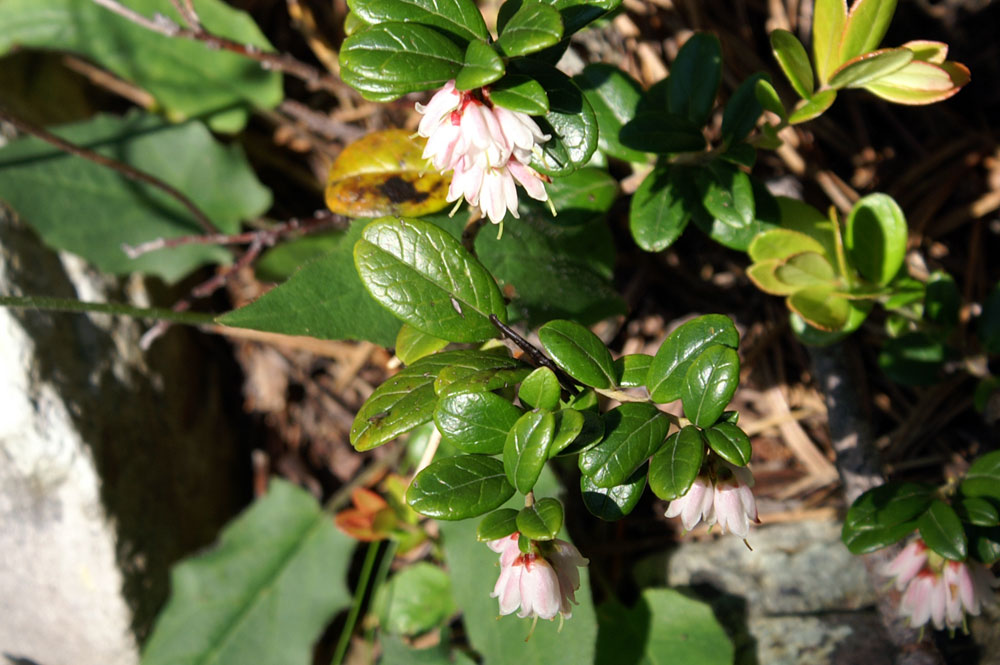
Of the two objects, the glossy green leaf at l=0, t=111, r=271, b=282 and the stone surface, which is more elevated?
the glossy green leaf at l=0, t=111, r=271, b=282

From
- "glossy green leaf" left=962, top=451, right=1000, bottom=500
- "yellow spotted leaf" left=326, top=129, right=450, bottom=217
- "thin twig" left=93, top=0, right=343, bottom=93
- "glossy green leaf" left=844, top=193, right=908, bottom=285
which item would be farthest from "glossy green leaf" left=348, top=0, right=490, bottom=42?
"glossy green leaf" left=962, top=451, right=1000, bottom=500

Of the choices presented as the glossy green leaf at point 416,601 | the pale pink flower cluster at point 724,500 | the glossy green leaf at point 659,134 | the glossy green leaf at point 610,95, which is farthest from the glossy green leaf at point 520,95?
the glossy green leaf at point 416,601

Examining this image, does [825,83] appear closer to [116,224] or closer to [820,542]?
[820,542]

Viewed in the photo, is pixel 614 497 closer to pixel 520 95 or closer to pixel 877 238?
pixel 520 95

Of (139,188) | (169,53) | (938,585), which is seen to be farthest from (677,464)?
(169,53)

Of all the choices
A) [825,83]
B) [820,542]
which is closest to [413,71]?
[825,83]

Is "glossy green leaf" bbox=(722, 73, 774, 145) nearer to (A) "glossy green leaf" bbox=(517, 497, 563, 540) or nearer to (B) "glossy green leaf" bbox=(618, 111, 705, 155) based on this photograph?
(B) "glossy green leaf" bbox=(618, 111, 705, 155)
